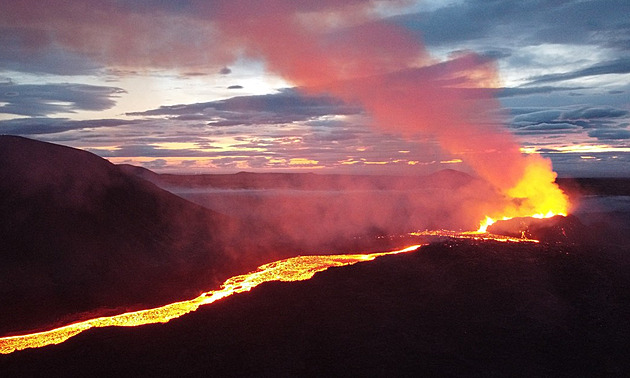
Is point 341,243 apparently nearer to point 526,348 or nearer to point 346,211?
point 526,348

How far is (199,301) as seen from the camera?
18391 millimetres

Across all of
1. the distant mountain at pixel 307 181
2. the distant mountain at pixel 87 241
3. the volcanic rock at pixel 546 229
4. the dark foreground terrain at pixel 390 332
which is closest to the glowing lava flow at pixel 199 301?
the dark foreground terrain at pixel 390 332

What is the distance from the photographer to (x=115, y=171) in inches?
1197

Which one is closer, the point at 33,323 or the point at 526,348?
the point at 526,348

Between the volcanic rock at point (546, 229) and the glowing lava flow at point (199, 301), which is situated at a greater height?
the volcanic rock at point (546, 229)

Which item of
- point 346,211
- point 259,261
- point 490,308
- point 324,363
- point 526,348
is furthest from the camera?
point 346,211

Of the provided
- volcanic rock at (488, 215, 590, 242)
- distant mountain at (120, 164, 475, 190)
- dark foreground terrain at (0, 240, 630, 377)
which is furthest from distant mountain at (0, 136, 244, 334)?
distant mountain at (120, 164, 475, 190)

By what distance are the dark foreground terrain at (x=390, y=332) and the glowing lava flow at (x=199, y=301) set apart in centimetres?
74

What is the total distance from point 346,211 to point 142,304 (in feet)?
Answer: 125

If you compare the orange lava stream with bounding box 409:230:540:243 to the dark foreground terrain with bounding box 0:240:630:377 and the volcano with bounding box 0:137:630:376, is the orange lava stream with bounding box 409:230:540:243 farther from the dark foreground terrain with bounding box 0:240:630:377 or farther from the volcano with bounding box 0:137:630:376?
the dark foreground terrain with bounding box 0:240:630:377

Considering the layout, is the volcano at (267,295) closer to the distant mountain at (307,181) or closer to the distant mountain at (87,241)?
the distant mountain at (87,241)

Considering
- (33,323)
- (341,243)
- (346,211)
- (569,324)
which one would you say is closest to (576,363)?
(569,324)

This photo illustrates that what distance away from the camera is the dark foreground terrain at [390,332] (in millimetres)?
12672

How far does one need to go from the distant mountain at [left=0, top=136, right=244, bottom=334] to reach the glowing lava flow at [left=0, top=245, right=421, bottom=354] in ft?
3.04
